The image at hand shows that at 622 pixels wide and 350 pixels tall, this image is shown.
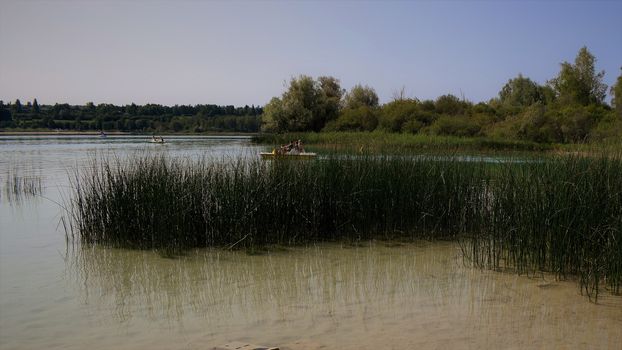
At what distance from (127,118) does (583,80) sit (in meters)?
76.6

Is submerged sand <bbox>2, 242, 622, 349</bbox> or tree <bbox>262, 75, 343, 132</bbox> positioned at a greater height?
tree <bbox>262, 75, 343, 132</bbox>

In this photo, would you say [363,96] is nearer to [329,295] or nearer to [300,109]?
[300,109]

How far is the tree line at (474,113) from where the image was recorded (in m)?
32.2

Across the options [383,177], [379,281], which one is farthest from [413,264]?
[383,177]

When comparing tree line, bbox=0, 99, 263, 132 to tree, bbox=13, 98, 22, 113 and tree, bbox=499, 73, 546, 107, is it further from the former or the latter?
tree, bbox=499, 73, 546, 107

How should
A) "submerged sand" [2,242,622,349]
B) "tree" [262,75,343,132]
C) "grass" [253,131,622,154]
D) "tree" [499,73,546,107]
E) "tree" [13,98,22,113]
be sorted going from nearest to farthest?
"submerged sand" [2,242,622,349] → "grass" [253,131,622,154] → "tree" [262,75,343,132] → "tree" [499,73,546,107] → "tree" [13,98,22,113]

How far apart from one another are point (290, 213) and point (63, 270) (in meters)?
3.15

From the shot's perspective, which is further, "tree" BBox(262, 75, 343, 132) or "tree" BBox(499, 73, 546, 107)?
"tree" BBox(499, 73, 546, 107)

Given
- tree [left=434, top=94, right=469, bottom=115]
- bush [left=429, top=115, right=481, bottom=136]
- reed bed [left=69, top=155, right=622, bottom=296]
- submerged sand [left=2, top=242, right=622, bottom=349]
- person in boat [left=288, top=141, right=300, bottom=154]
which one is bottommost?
submerged sand [left=2, top=242, right=622, bottom=349]

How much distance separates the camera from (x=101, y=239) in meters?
8.32

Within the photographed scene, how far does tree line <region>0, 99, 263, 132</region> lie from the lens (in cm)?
9294

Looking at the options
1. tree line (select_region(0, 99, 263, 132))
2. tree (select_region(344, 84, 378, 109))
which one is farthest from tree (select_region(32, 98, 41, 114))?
tree (select_region(344, 84, 378, 109))

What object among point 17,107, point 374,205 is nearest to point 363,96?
point 374,205

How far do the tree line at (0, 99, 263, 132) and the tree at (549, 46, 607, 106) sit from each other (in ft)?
159
